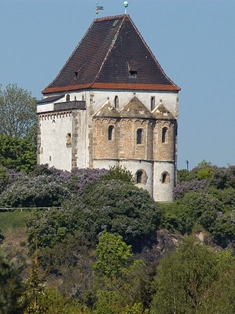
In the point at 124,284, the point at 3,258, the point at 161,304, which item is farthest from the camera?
the point at 124,284

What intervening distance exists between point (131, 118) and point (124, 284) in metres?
18.8

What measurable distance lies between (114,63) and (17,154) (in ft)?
36.5

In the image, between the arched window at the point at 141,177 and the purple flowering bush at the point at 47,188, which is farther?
the arched window at the point at 141,177

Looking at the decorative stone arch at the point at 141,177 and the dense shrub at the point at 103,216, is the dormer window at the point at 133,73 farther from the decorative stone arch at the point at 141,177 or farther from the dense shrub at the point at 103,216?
the dense shrub at the point at 103,216

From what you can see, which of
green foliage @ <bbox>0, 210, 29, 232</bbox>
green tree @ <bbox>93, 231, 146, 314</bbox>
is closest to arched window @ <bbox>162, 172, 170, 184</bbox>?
green tree @ <bbox>93, 231, 146, 314</bbox>

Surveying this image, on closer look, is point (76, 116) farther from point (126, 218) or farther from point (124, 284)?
point (124, 284)

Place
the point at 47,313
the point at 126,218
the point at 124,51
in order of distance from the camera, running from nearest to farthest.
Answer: the point at 47,313, the point at 126,218, the point at 124,51

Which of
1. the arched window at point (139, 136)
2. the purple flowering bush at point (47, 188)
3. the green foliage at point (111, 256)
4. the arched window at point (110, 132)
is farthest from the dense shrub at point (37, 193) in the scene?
the green foliage at point (111, 256)

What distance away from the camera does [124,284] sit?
8312cm

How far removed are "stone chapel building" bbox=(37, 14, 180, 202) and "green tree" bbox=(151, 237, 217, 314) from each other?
24058mm

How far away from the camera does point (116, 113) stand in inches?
3920

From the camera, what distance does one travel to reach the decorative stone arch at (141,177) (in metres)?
100

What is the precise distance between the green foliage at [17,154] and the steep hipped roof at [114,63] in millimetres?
5247

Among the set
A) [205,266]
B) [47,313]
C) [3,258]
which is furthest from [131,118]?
[3,258]
